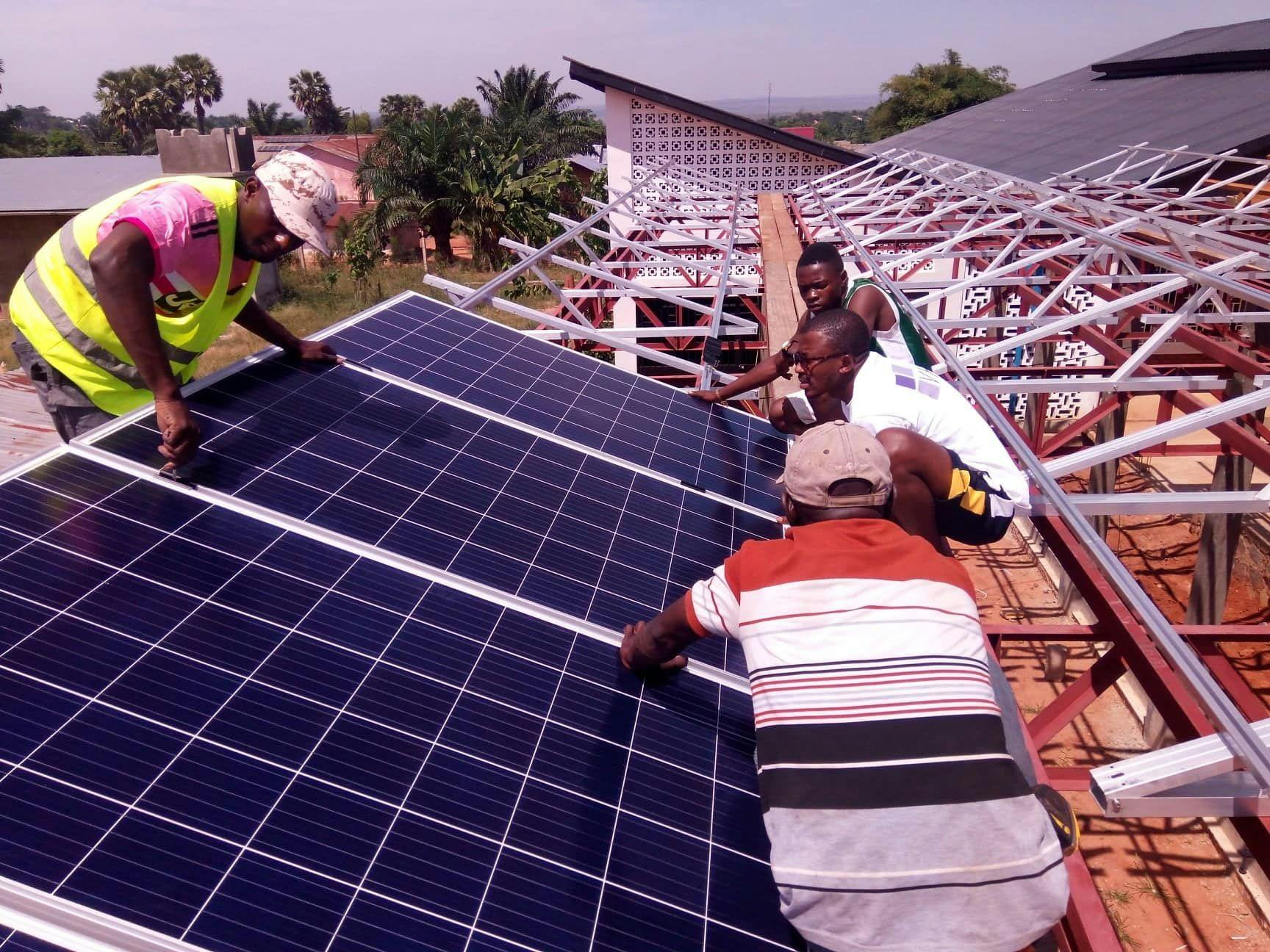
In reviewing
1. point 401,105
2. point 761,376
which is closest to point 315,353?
point 761,376

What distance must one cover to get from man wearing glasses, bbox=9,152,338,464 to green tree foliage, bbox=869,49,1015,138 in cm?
7567

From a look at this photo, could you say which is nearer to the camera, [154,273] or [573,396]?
[154,273]

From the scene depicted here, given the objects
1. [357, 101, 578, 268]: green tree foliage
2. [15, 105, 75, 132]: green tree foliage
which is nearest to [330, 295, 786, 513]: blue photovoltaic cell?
[357, 101, 578, 268]: green tree foliage

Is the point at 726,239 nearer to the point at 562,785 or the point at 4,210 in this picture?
the point at 562,785

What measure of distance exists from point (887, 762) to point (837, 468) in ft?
2.70

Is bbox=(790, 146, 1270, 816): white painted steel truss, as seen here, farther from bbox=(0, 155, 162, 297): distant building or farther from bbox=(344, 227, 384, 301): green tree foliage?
bbox=(0, 155, 162, 297): distant building

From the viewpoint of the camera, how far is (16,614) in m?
2.53

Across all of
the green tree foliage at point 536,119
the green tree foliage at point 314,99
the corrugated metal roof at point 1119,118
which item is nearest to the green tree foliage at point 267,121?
the green tree foliage at point 314,99

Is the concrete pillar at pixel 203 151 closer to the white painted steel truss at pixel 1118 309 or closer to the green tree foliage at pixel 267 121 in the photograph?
the white painted steel truss at pixel 1118 309

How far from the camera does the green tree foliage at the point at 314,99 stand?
82.5 m

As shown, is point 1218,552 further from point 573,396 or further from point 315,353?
point 315,353

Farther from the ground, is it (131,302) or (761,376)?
(131,302)

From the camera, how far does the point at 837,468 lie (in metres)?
2.55

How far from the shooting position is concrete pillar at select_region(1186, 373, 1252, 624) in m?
8.84
